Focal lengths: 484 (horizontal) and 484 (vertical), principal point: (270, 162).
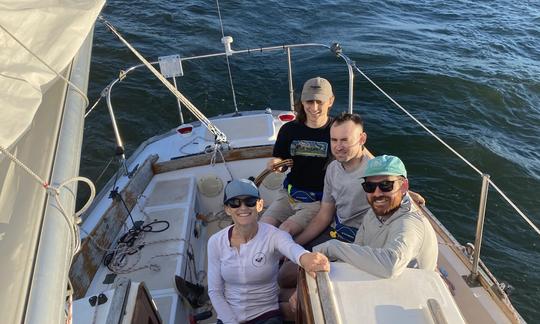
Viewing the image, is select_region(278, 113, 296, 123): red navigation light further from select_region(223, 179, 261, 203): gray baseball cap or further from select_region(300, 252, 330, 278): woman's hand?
select_region(300, 252, 330, 278): woman's hand

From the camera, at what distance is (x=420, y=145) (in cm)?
827

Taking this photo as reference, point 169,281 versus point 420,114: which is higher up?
point 169,281

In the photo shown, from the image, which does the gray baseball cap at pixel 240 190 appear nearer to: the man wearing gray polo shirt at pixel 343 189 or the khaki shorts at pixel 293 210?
the man wearing gray polo shirt at pixel 343 189

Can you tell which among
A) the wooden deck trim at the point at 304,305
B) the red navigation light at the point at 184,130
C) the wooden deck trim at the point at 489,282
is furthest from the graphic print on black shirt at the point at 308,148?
the red navigation light at the point at 184,130

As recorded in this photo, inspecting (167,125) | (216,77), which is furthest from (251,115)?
(216,77)

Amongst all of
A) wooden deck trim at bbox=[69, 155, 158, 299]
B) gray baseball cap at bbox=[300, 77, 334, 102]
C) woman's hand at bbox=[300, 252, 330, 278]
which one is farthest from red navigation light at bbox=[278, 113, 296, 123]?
woman's hand at bbox=[300, 252, 330, 278]

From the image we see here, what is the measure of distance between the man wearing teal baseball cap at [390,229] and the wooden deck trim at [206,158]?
8.73 ft

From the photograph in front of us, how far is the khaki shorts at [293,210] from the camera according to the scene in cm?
370

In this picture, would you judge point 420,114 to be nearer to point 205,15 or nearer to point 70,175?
point 205,15

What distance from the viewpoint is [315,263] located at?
2.28 m

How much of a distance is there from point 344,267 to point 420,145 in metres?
6.41

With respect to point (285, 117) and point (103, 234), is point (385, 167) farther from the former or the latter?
point (285, 117)

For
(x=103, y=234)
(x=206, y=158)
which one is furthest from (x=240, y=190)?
(x=206, y=158)

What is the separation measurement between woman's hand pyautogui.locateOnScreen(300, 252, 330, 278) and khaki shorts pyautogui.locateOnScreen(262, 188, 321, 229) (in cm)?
133
